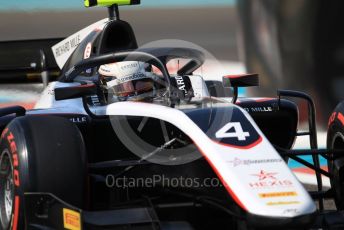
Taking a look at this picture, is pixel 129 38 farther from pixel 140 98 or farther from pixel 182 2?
pixel 182 2

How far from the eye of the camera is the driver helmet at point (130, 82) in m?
4.91

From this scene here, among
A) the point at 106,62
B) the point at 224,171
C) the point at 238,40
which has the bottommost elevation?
the point at 238,40

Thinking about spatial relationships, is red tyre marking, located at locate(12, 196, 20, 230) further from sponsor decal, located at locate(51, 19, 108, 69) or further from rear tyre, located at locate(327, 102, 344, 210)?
sponsor decal, located at locate(51, 19, 108, 69)

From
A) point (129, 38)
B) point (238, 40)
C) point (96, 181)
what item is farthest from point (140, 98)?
point (238, 40)

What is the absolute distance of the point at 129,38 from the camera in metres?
5.71

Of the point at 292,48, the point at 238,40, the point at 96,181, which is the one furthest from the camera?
the point at 238,40

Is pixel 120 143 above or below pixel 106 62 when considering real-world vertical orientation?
below

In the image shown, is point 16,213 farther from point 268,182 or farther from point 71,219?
point 268,182

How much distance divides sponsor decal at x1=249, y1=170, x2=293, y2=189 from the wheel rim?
1308mm

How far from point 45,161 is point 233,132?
95cm

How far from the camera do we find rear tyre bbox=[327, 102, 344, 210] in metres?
4.75

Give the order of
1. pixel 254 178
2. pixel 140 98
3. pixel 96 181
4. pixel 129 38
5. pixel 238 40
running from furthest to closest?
pixel 238 40 < pixel 129 38 < pixel 140 98 < pixel 96 181 < pixel 254 178

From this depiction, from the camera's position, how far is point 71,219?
150 inches

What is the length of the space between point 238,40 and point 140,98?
4.60 meters
